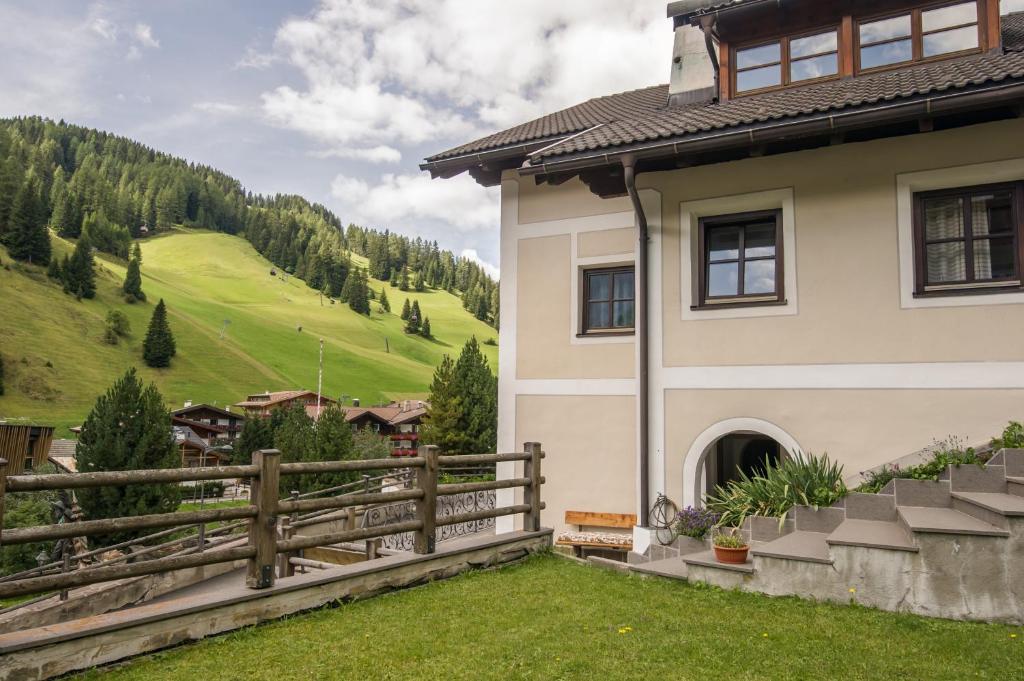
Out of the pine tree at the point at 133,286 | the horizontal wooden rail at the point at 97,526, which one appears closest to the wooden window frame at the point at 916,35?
the horizontal wooden rail at the point at 97,526

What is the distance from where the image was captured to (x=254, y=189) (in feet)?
568

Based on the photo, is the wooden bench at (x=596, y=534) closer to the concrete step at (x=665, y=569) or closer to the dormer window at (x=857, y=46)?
the concrete step at (x=665, y=569)

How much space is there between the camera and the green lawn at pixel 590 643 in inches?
154

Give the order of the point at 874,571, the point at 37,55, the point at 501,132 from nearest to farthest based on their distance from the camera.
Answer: the point at 874,571
the point at 501,132
the point at 37,55

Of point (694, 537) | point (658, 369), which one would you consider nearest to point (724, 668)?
point (694, 537)

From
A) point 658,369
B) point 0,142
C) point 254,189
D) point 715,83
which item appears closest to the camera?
point 658,369

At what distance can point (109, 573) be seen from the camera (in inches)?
165

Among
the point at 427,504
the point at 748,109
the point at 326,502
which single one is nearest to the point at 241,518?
the point at 326,502

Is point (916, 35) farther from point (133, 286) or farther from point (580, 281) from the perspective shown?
point (133, 286)

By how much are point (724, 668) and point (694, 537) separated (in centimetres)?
361

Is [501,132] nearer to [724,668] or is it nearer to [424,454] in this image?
[424,454]

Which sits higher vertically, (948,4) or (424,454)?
(948,4)

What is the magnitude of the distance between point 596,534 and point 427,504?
3.71 meters

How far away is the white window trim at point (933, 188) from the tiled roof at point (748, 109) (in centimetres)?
96
